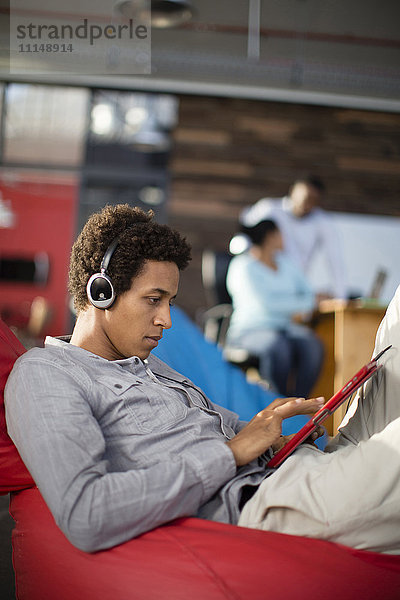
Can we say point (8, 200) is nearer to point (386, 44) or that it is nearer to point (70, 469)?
point (386, 44)

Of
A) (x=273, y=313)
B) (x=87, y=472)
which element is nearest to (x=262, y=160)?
(x=273, y=313)

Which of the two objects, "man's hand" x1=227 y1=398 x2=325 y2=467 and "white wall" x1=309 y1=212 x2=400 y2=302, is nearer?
"man's hand" x1=227 y1=398 x2=325 y2=467

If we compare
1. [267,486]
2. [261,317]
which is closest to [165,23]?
[261,317]

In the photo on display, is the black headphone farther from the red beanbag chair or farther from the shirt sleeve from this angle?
the red beanbag chair

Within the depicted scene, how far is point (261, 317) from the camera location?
3.76 meters

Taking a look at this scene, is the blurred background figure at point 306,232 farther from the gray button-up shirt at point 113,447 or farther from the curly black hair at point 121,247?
the gray button-up shirt at point 113,447

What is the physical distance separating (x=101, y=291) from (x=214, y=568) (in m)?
0.60

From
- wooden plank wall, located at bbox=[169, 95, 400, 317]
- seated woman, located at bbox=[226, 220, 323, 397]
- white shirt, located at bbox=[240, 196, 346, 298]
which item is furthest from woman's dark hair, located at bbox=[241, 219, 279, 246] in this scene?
wooden plank wall, located at bbox=[169, 95, 400, 317]

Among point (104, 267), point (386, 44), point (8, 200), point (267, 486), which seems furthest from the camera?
point (8, 200)

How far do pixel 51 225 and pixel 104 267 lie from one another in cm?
1165

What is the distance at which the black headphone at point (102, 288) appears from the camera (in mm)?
1294

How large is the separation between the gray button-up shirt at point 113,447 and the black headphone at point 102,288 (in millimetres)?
111

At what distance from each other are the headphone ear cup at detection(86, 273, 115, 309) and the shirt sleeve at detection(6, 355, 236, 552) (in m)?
0.22

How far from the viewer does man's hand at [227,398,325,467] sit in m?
1.13
